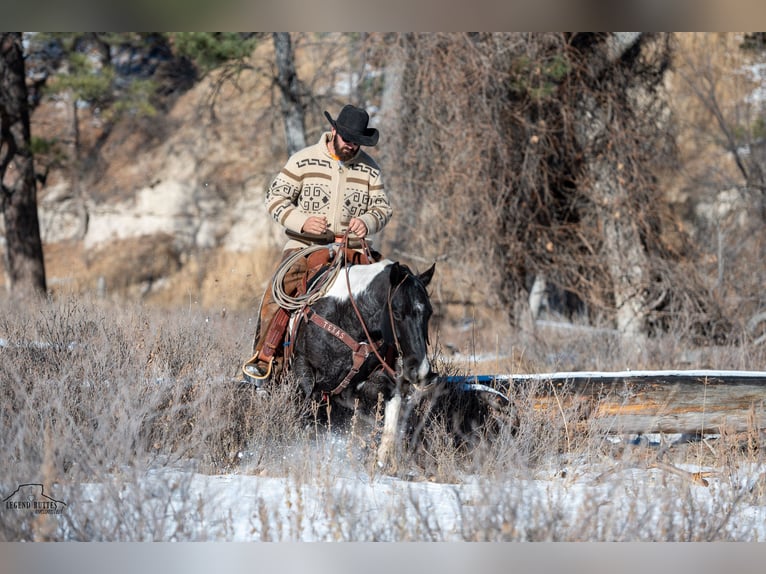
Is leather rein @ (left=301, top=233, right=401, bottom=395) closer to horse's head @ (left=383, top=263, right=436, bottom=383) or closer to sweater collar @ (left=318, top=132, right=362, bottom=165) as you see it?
horse's head @ (left=383, top=263, right=436, bottom=383)

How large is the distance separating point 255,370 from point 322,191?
1.42 meters

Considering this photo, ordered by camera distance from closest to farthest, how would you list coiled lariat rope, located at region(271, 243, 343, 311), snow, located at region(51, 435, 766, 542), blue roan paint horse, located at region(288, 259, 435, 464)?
snow, located at region(51, 435, 766, 542) → blue roan paint horse, located at region(288, 259, 435, 464) → coiled lariat rope, located at region(271, 243, 343, 311)

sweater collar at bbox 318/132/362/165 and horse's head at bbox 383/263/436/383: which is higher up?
sweater collar at bbox 318/132/362/165

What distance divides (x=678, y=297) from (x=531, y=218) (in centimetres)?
250

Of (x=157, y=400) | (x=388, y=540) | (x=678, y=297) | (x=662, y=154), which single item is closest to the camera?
(x=388, y=540)

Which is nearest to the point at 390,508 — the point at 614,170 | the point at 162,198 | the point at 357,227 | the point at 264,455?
the point at 264,455

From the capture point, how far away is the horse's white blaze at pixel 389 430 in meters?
5.93

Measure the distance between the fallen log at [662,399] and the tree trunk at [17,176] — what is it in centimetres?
1142

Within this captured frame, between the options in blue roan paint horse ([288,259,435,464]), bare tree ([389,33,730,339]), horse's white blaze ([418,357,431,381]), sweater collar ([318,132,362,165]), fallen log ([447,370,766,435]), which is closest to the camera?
horse's white blaze ([418,357,431,381])

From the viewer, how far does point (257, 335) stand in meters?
6.96

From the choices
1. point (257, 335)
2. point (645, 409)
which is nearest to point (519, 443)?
point (645, 409)

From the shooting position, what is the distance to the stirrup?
6.57 meters

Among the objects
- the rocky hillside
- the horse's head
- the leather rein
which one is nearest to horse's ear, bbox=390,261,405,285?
the horse's head

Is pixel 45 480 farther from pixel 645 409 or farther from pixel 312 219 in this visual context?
pixel 645 409
